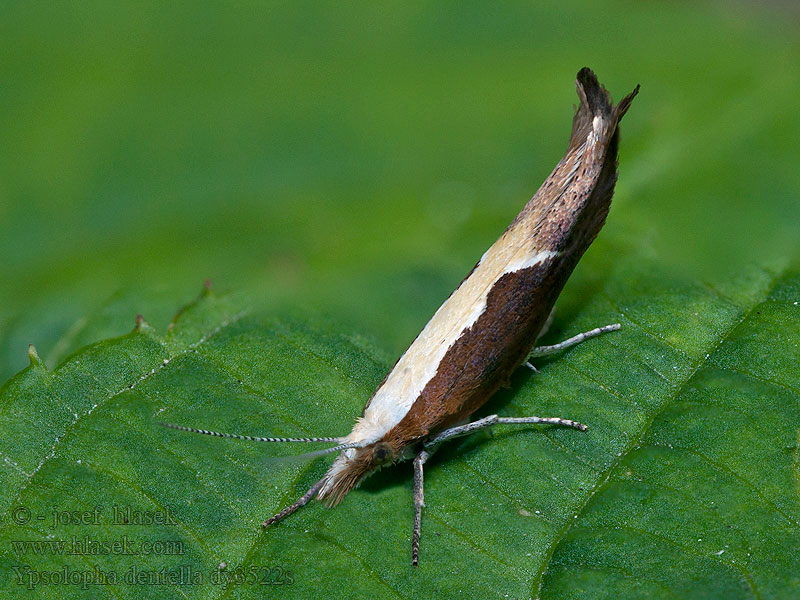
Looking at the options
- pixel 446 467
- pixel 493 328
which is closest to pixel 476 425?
pixel 446 467

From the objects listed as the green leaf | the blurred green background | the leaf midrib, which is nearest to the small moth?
the green leaf

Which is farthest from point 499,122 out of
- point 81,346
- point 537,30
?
point 81,346

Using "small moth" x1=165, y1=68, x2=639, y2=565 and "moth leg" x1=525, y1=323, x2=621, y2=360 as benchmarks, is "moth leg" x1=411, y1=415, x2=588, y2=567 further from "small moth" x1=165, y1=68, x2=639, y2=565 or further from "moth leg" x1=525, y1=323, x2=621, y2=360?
"moth leg" x1=525, y1=323, x2=621, y2=360

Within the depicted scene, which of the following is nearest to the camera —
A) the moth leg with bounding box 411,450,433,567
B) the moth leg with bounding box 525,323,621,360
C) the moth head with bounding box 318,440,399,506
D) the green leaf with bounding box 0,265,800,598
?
the green leaf with bounding box 0,265,800,598

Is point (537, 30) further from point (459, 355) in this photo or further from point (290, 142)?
point (459, 355)

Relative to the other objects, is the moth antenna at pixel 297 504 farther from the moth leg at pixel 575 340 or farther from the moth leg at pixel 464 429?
the moth leg at pixel 575 340
